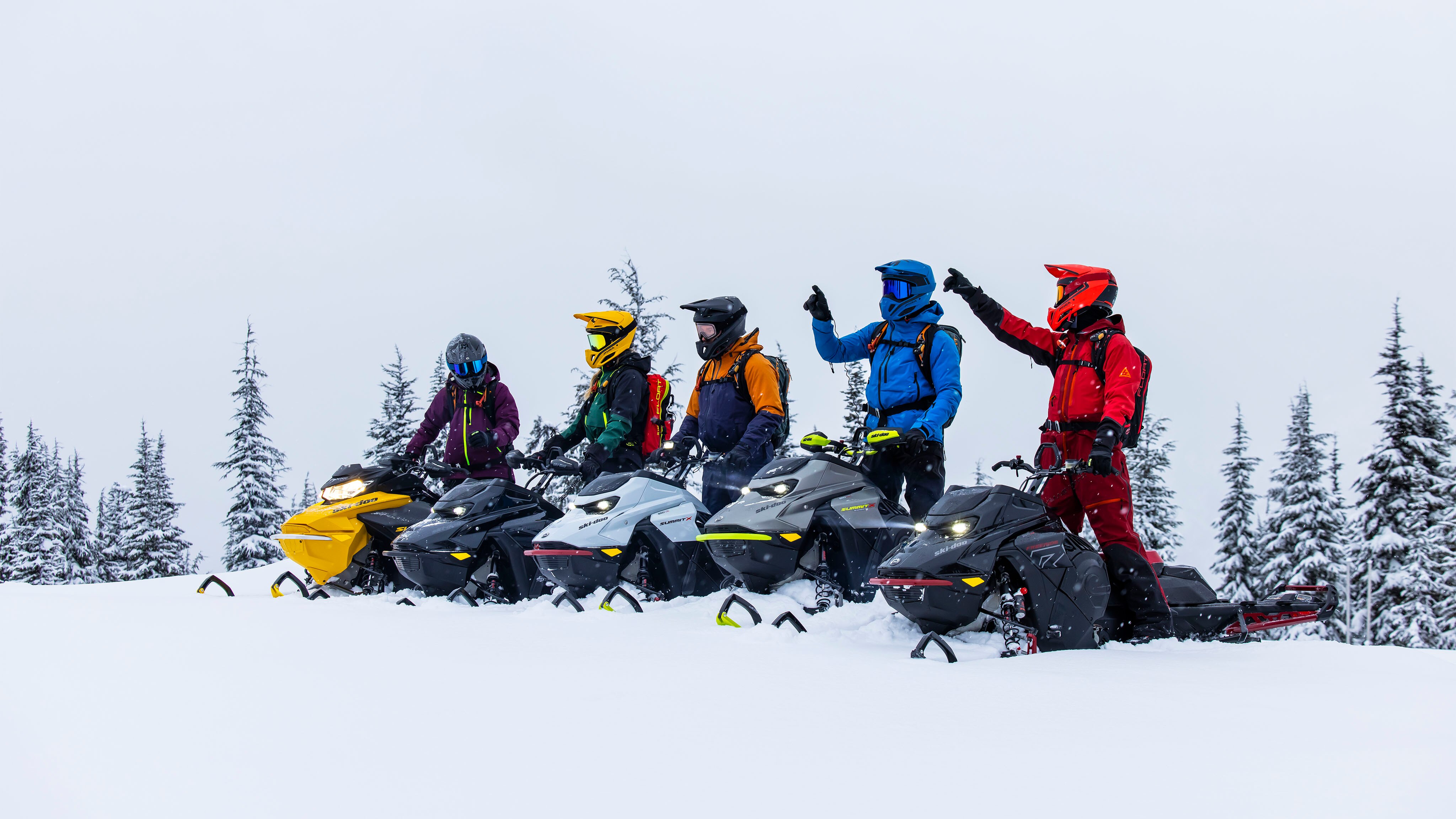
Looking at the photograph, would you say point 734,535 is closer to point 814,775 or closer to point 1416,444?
point 814,775

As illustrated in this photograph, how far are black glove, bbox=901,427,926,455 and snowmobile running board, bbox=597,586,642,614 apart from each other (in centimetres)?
189

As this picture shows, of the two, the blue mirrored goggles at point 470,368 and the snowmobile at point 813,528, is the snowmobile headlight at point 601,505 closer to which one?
the snowmobile at point 813,528

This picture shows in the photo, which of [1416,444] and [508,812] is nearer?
[508,812]

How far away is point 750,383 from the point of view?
731 centimetres

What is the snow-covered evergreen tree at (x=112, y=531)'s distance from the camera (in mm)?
30750

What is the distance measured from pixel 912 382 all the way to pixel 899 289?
64cm

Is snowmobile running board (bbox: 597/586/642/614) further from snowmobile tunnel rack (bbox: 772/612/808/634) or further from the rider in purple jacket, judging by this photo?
the rider in purple jacket

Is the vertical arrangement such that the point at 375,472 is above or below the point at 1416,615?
above

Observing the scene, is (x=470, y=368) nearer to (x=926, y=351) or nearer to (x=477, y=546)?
(x=477, y=546)

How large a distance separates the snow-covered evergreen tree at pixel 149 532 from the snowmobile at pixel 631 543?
25.0 metres

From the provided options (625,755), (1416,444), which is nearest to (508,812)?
(625,755)

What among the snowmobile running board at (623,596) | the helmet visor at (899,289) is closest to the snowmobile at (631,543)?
the snowmobile running board at (623,596)

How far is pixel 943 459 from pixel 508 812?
15.1ft

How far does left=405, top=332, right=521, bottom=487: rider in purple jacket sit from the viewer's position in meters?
8.40
